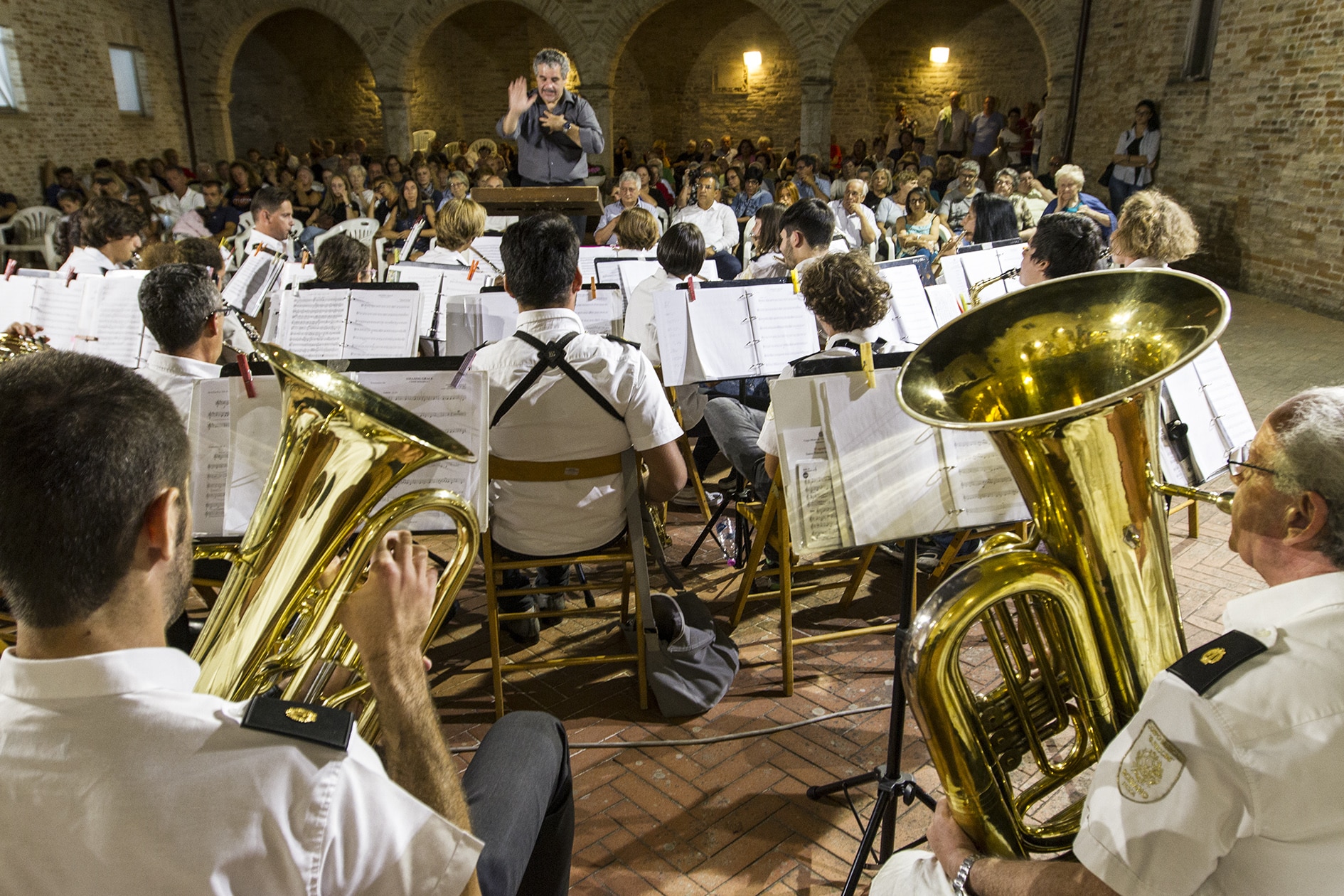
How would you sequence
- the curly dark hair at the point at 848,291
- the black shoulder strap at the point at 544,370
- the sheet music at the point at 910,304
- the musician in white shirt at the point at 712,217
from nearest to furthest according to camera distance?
the black shoulder strap at the point at 544,370 < the curly dark hair at the point at 848,291 < the sheet music at the point at 910,304 < the musician in white shirt at the point at 712,217

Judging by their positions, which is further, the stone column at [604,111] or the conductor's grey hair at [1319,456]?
the stone column at [604,111]

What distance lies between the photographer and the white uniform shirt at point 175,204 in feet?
37.8

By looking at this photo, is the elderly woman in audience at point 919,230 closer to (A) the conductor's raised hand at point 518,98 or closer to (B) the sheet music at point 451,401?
(A) the conductor's raised hand at point 518,98

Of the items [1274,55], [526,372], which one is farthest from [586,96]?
[526,372]

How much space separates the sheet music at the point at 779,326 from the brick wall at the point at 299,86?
17.4 meters

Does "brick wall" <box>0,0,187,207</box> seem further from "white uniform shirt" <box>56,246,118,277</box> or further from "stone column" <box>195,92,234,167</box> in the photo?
"white uniform shirt" <box>56,246,118,277</box>

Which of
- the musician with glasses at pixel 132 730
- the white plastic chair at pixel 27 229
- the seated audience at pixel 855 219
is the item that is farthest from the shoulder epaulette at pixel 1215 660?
the white plastic chair at pixel 27 229

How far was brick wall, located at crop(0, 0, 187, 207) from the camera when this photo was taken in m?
12.4

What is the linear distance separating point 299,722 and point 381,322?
3.59m

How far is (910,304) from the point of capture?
174 inches

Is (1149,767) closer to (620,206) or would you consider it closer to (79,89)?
(620,206)

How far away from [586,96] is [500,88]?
5.89 metres

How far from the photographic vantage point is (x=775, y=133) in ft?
65.7

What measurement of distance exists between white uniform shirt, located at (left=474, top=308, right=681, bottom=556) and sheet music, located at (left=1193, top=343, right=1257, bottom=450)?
6.38 ft
